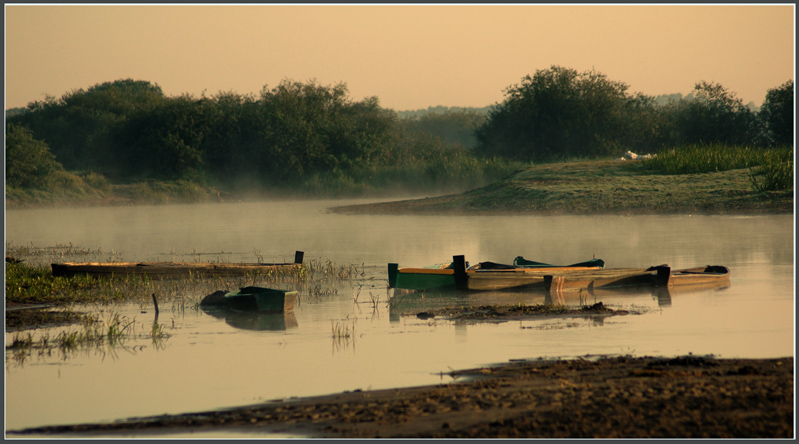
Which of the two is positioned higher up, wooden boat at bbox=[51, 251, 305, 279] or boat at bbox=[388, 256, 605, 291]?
wooden boat at bbox=[51, 251, 305, 279]

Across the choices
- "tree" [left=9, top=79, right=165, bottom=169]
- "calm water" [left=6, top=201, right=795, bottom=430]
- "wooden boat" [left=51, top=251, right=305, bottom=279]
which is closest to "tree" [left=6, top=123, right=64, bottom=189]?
"tree" [left=9, top=79, right=165, bottom=169]

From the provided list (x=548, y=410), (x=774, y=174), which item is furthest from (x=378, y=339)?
(x=774, y=174)

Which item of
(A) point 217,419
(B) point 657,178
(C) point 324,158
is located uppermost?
(C) point 324,158

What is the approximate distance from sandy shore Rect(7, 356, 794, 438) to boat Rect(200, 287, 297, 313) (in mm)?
5429

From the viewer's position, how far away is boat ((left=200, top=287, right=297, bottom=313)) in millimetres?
13062

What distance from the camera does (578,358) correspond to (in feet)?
29.6

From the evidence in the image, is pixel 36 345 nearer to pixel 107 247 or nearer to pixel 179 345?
pixel 179 345

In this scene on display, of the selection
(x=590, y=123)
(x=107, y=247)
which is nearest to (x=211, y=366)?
(x=107, y=247)

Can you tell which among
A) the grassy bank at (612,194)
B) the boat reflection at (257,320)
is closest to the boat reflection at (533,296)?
the boat reflection at (257,320)

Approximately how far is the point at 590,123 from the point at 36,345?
54.7 metres

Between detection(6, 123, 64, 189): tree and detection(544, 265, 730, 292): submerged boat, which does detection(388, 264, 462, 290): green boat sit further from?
detection(6, 123, 64, 189): tree

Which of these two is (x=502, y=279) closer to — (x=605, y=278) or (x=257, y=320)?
(x=605, y=278)

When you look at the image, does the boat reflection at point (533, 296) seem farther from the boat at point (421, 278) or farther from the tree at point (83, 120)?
the tree at point (83, 120)

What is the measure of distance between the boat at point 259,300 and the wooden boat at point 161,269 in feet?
9.81
